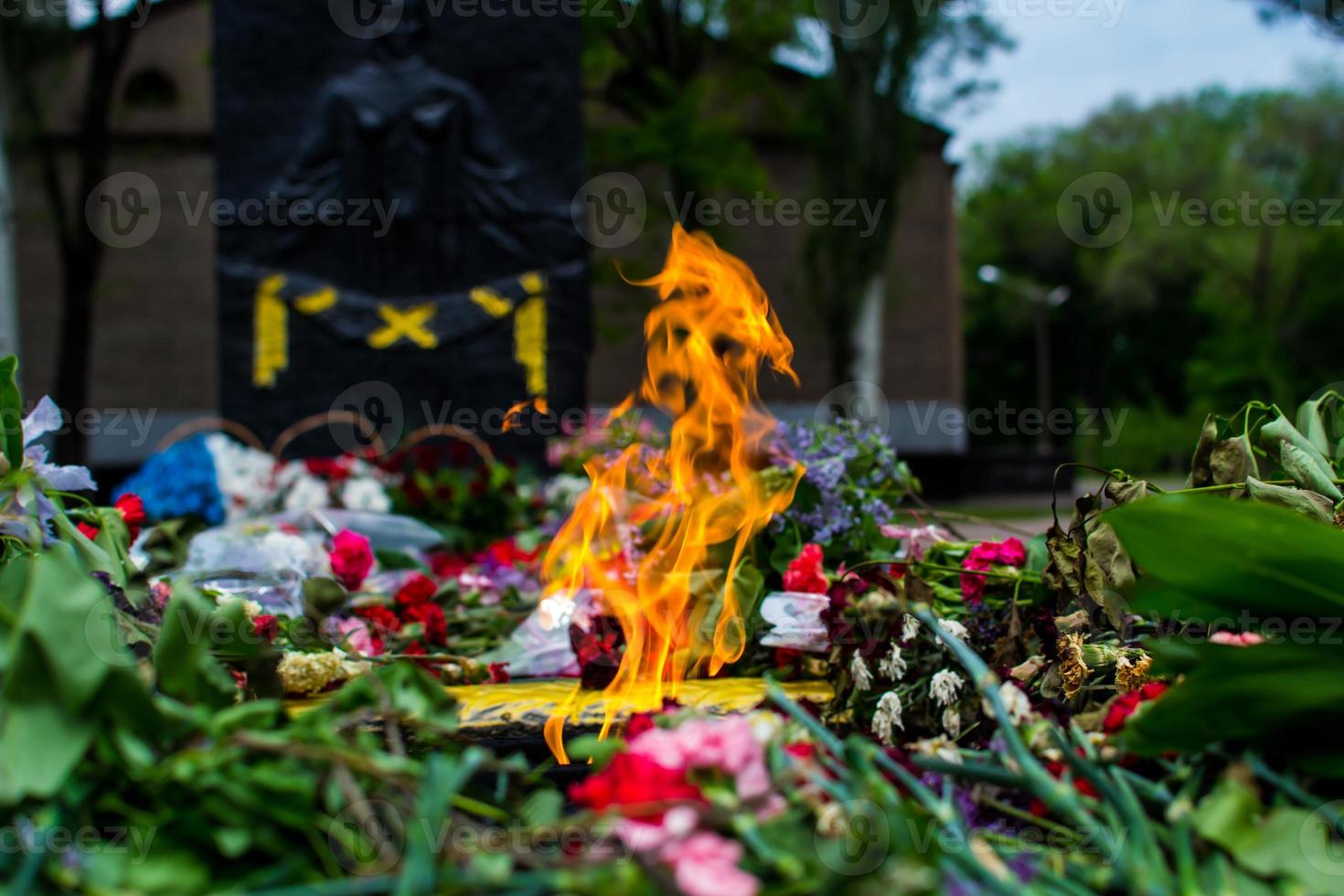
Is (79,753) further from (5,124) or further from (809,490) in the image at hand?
(5,124)

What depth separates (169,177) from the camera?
1672 cm

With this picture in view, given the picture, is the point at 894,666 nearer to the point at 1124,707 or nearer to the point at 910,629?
the point at 910,629

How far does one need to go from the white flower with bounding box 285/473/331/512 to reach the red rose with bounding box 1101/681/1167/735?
367 centimetres

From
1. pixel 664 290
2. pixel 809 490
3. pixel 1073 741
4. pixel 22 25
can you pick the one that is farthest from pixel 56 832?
pixel 22 25

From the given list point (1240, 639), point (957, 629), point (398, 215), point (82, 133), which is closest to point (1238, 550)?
point (1240, 639)

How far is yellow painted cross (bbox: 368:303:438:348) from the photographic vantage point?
6.31 m

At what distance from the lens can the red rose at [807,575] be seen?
253 centimetres

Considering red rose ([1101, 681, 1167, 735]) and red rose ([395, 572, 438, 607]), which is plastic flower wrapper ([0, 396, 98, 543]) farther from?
red rose ([1101, 681, 1167, 735])

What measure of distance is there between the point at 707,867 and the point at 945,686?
3.00 ft

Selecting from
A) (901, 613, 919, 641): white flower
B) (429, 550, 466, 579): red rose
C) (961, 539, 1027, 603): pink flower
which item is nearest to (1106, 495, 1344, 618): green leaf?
(901, 613, 919, 641): white flower

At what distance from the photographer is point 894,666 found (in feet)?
6.20

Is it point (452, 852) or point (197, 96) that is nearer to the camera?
point (452, 852)

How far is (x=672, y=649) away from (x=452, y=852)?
4.97 ft

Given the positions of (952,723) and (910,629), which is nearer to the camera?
(952,723)
